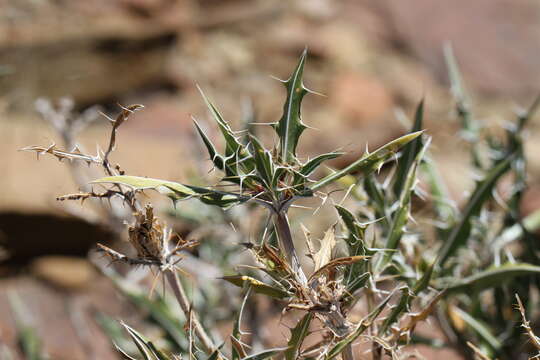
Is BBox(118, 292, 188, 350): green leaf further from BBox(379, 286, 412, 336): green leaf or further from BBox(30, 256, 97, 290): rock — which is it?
BBox(30, 256, 97, 290): rock

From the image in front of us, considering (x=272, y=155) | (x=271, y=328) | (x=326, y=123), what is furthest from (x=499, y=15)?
(x=272, y=155)

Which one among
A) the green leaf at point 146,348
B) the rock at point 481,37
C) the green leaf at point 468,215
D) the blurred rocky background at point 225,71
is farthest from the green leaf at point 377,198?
the rock at point 481,37

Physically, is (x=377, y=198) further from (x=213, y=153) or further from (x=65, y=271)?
(x=65, y=271)

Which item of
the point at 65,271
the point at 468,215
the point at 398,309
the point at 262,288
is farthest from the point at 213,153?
the point at 65,271

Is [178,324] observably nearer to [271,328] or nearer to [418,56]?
[271,328]

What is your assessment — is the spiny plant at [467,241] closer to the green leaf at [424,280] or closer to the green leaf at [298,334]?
the green leaf at [424,280]

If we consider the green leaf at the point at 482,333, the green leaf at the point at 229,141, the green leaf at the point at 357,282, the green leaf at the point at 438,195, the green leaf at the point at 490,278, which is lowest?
the green leaf at the point at 482,333

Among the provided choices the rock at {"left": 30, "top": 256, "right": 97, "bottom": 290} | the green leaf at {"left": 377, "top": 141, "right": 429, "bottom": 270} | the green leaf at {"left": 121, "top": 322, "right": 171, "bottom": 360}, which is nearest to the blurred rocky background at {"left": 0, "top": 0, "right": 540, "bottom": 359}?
the rock at {"left": 30, "top": 256, "right": 97, "bottom": 290}
